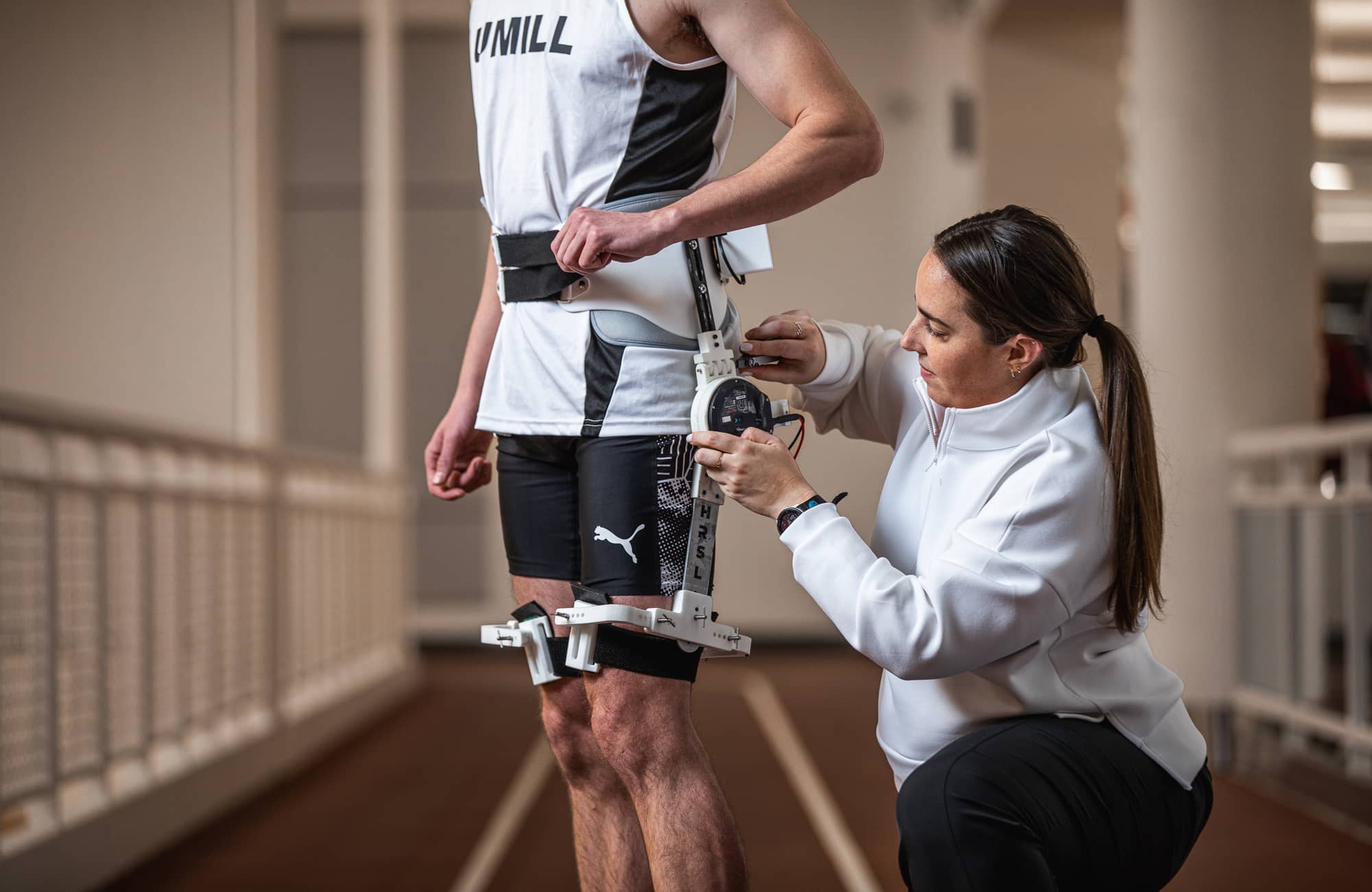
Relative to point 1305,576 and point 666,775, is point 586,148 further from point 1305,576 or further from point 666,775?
point 1305,576

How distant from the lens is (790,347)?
4.19 feet

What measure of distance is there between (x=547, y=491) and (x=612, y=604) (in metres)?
0.18

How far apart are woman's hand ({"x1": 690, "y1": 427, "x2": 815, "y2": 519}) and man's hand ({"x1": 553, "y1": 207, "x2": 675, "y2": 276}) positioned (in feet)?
0.56

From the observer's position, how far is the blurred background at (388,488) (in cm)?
249

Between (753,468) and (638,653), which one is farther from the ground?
(753,468)

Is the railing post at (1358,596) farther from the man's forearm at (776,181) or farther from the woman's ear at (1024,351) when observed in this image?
the man's forearm at (776,181)

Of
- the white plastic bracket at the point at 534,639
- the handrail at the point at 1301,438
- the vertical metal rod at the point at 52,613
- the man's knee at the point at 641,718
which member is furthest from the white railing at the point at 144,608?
the handrail at the point at 1301,438

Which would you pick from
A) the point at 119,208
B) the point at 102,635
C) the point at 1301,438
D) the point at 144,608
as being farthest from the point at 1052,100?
the point at 102,635

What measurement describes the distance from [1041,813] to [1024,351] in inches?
16.0

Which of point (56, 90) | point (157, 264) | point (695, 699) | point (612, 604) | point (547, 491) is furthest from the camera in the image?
point (695, 699)

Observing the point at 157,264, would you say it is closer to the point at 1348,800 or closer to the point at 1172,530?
the point at 1172,530

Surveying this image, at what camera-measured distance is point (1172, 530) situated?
3.46 meters

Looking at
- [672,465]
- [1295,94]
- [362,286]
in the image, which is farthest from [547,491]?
[362,286]

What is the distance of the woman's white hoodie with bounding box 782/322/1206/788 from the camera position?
109 cm
